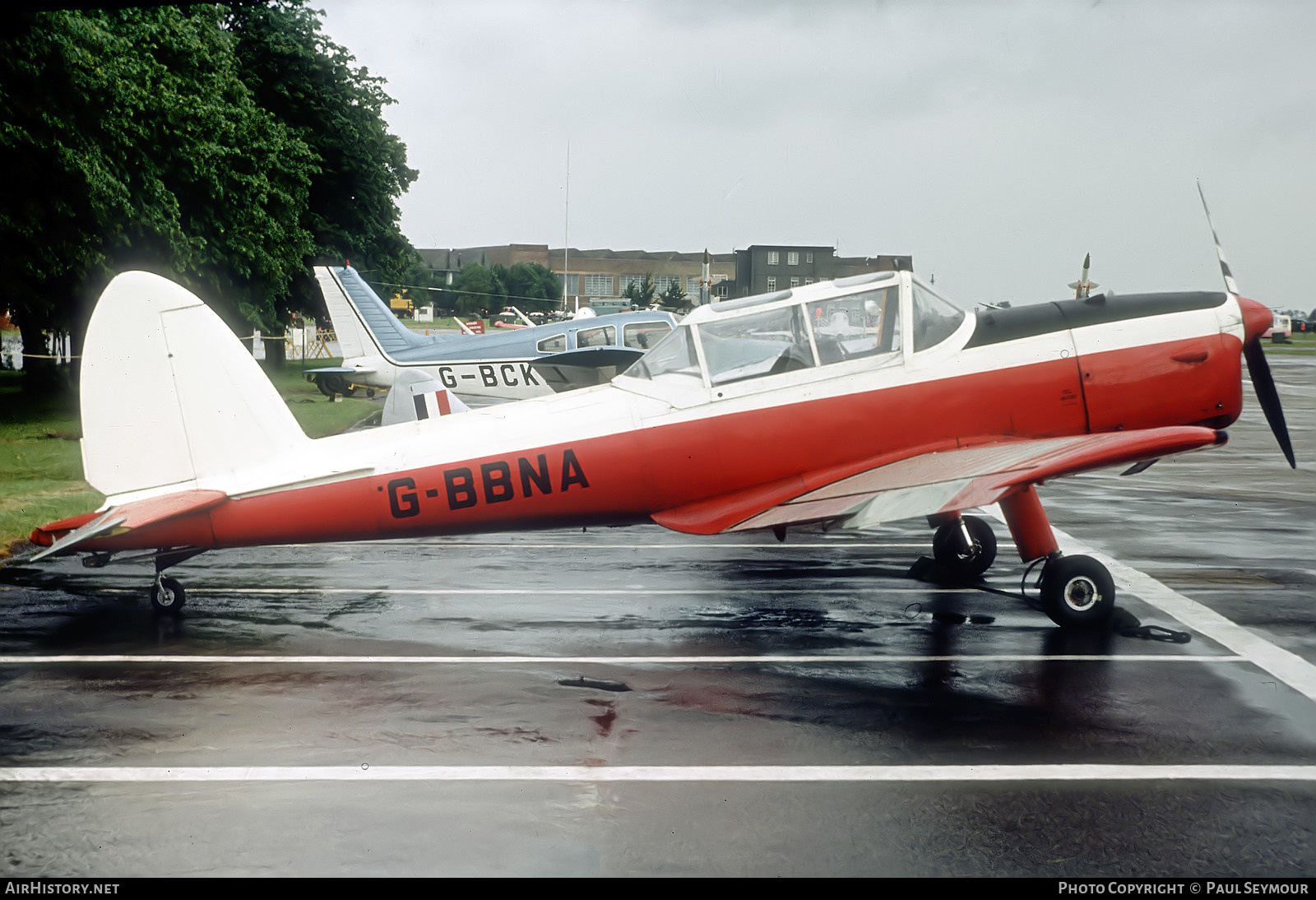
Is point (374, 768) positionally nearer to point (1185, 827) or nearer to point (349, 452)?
point (349, 452)

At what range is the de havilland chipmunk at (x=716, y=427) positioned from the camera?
798cm

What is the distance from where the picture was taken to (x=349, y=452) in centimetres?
818

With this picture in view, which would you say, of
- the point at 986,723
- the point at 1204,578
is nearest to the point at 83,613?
the point at 986,723

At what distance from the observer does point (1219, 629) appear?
799 cm

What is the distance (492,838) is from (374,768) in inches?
42.4

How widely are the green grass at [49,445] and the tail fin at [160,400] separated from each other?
170 inches

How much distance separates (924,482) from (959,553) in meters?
2.36

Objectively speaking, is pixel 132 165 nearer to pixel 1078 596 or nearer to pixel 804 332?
pixel 804 332

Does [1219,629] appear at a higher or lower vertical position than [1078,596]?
lower

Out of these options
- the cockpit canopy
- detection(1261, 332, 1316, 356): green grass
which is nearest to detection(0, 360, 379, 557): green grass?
the cockpit canopy

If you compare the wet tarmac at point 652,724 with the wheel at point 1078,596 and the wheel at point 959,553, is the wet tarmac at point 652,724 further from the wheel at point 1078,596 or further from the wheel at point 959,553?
the wheel at point 959,553

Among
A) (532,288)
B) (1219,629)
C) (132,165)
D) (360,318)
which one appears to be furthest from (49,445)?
(532,288)

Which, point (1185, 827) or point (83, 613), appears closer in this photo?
point (1185, 827)
